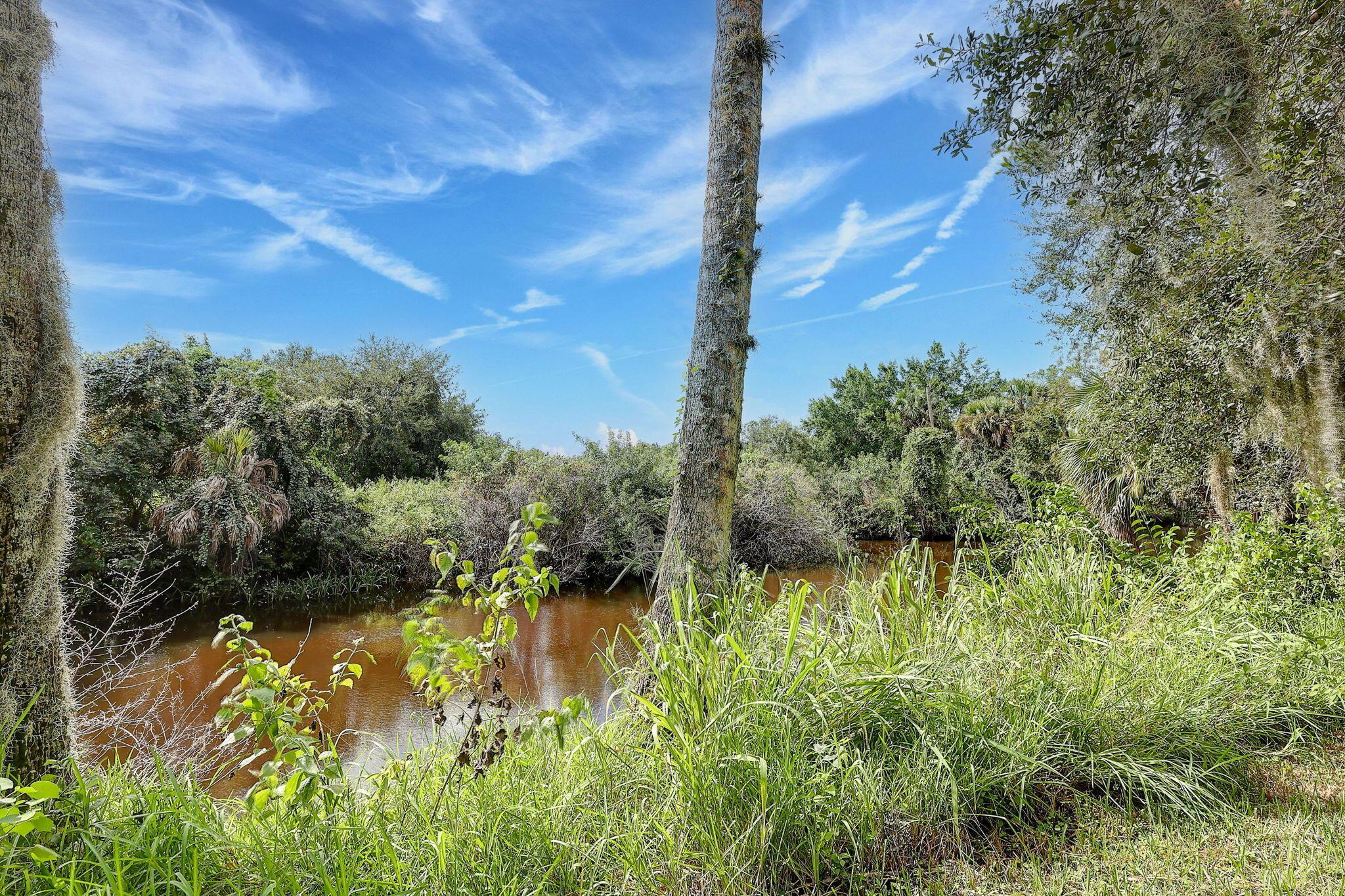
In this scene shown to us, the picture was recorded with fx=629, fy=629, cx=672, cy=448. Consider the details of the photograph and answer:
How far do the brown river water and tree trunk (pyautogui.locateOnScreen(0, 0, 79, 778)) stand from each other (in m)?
1.62

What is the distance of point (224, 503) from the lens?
30.3 ft

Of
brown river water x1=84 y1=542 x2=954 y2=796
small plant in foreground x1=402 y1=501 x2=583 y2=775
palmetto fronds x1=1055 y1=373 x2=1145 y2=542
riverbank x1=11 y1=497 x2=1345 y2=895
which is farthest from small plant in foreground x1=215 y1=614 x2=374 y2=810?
palmetto fronds x1=1055 y1=373 x2=1145 y2=542

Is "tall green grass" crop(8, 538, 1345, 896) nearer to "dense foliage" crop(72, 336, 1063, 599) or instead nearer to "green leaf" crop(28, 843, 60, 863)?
"green leaf" crop(28, 843, 60, 863)

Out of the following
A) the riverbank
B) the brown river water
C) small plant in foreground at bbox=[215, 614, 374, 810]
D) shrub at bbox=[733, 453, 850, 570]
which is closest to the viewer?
small plant in foreground at bbox=[215, 614, 374, 810]

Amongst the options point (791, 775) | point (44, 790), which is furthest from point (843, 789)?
point (44, 790)

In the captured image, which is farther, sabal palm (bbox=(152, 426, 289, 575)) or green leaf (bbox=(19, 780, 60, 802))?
sabal palm (bbox=(152, 426, 289, 575))

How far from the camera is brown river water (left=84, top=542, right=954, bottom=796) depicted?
5.20 metres

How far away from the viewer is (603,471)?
12.8 m

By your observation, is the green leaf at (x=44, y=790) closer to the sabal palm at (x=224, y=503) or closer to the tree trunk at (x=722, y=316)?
the tree trunk at (x=722, y=316)

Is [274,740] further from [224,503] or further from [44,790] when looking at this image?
[224,503]

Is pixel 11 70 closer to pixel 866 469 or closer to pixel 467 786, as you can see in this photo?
pixel 467 786

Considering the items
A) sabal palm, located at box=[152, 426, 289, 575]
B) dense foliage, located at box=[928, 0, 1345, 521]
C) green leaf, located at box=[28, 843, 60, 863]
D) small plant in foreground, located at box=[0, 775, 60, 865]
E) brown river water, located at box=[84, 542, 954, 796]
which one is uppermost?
dense foliage, located at box=[928, 0, 1345, 521]

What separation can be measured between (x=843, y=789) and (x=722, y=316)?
2612 millimetres

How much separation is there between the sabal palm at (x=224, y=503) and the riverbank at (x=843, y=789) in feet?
25.6
